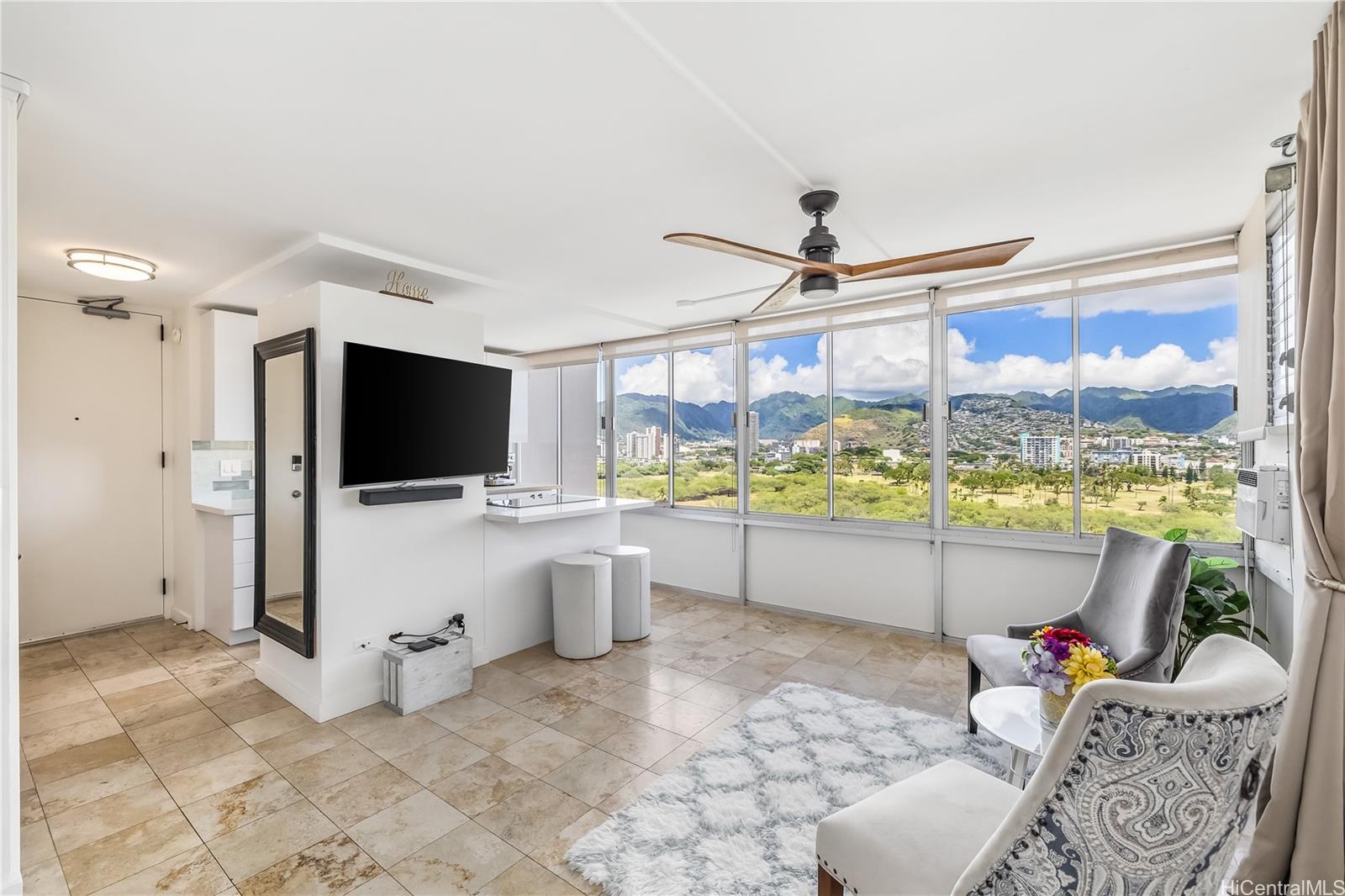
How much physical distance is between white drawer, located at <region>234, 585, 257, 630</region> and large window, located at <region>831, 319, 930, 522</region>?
14.8ft

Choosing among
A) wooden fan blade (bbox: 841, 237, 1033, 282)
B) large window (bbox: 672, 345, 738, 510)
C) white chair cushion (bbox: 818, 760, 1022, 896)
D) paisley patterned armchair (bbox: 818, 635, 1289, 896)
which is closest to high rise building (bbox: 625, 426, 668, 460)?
large window (bbox: 672, 345, 738, 510)

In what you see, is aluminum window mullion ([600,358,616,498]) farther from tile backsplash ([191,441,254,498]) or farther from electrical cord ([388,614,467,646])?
tile backsplash ([191,441,254,498])

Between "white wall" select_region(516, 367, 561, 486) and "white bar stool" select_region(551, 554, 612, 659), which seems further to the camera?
"white wall" select_region(516, 367, 561, 486)

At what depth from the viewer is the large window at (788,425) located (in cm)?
510

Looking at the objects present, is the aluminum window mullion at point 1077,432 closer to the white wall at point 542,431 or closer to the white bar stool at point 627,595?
the white bar stool at point 627,595

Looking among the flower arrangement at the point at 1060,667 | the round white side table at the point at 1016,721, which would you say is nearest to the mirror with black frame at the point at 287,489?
the round white side table at the point at 1016,721

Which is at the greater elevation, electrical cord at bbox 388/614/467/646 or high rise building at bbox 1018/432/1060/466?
high rise building at bbox 1018/432/1060/466

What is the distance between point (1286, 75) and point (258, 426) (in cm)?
488

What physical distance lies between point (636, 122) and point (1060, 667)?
7.47 ft

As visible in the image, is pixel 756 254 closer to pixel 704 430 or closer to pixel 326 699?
pixel 326 699

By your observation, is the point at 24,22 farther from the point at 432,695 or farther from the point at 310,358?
the point at 432,695

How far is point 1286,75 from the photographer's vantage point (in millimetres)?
1875

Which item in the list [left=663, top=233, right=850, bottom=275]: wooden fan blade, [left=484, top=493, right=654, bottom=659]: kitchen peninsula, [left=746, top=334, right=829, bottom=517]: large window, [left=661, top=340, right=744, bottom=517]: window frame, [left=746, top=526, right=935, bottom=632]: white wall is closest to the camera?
[left=663, top=233, right=850, bottom=275]: wooden fan blade

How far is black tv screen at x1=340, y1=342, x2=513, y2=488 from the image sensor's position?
10.2 ft
